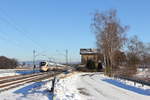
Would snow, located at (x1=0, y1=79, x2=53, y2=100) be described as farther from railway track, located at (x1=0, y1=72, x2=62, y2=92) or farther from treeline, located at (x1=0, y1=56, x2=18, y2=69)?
treeline, located at (x1=0, y1=56, x2=18, y2=69)

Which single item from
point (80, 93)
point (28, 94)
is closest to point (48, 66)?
point (80, 93)

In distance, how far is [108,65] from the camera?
5850 cm

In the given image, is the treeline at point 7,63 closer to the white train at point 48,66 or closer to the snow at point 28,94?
the white train at point 48,66

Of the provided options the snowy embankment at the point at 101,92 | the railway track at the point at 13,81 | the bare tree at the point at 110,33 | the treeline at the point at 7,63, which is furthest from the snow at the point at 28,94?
the treeline at the point at 7,63

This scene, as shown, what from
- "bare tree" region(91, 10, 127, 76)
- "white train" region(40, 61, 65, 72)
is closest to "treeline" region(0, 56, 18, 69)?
"white train" region(40, 61, 65, 72)


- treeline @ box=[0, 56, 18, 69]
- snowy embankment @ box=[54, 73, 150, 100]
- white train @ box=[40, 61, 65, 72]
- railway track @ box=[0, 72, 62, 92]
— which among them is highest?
treeline @ box=[0, 56, 18, 69]

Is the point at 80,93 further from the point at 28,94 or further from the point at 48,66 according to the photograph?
the point at 48,66

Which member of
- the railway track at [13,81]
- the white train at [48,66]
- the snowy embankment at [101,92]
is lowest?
the snowy embankment at [101,92]

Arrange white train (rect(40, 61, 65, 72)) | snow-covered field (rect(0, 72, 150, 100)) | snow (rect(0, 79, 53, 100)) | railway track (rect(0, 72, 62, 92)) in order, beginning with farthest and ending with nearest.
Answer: white train (rect(40, 61, 65, 72)), railway track (rect(0, 72, 62, 92)), snow-covered field (rect(0, 72, 150, 100)), snow (rect(0, 79, 53, 100))

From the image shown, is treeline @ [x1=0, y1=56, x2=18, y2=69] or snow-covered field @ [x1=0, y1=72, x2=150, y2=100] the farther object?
treeline @ [x1=0, y1=56, x2=18, y2=69]

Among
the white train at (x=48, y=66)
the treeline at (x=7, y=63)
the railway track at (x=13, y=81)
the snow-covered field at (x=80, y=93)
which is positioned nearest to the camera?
the snow-covered field at (x=80, y=93)

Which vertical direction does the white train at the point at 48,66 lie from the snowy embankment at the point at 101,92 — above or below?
above

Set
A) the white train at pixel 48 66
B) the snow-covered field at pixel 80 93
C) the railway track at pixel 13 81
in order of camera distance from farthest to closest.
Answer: the white train at pixel 48 66, the railway track at pixel 13 81, the snow-covered field at pixel 80 93

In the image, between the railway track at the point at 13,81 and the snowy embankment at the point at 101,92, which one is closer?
the snowy embankment at the point at 101,92
